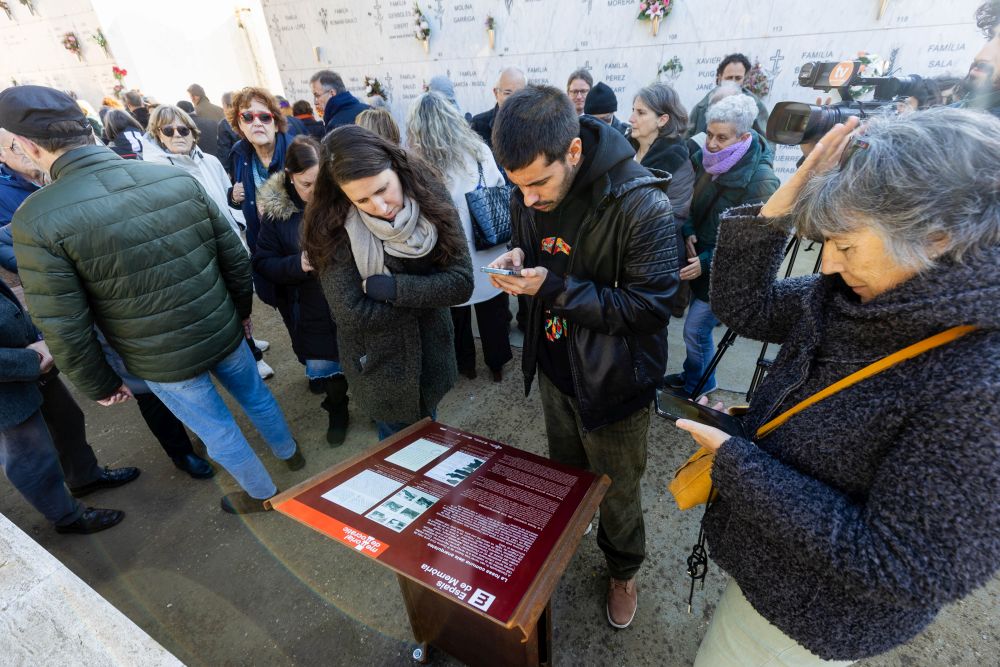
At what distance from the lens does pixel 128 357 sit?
6.94 feet

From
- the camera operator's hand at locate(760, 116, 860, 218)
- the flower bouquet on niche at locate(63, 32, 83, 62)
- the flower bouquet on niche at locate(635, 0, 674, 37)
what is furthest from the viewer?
the flower bouquet on niche at locate(63, 32, 83, 62)

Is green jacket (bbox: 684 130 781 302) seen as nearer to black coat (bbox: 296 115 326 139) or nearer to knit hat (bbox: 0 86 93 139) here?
knit hat (bbox: 0 86 93 139)

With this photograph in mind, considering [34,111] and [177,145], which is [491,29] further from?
[34,111]

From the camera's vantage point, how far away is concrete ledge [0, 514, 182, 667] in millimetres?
1146

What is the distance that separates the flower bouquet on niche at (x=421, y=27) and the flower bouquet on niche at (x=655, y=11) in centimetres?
349

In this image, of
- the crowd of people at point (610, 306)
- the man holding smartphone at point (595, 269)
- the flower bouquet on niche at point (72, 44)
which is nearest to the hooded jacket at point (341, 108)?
the crowd of people at point (610, 306)

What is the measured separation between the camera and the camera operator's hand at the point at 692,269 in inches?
114

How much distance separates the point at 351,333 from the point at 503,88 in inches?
151

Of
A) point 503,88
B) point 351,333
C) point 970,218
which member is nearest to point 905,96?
point 970,218

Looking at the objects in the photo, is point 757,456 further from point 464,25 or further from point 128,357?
point 464,25

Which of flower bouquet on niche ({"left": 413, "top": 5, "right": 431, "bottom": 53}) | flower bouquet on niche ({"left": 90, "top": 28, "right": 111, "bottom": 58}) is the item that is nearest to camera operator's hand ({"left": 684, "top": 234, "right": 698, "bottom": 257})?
flower bouquet on niche ({"left": 413, "top": 5, "right": 431, "bottom": 53})

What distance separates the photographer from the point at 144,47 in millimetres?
10383

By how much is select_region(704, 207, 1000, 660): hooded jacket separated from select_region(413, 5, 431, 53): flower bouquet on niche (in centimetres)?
785

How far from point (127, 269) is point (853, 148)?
2528mm
